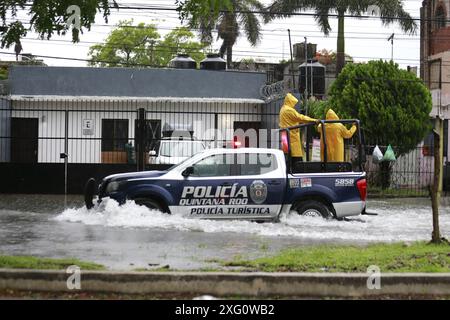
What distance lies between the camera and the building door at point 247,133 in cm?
2579

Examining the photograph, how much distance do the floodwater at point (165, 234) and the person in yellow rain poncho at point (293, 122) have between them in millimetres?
1863

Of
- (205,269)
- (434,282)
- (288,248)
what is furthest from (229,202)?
(434,282)

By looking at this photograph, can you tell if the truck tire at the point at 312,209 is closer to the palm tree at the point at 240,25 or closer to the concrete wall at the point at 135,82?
the concrete wall at the point at 135,82

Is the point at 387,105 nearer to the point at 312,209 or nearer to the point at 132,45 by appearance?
the point at 312,209

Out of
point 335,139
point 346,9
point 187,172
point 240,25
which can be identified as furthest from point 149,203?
point 240,25

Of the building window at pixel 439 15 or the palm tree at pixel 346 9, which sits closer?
the palm tree at pixel 346 9

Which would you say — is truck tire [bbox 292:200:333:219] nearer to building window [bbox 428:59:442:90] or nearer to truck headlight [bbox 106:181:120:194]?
truck headlight [bbox 106:181:120:194]

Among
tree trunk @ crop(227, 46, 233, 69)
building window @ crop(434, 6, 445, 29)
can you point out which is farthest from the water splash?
tree trunk @ crop(227, 46, 233, 69)

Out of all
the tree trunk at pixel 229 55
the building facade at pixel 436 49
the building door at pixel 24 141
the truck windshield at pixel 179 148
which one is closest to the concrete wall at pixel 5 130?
the building door at pixel 24 141

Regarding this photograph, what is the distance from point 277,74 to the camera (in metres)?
42.9

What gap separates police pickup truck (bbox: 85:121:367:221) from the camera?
43.4ft

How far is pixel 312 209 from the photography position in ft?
44.1

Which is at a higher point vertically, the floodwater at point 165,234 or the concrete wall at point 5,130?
the concrete wall at point 5,130

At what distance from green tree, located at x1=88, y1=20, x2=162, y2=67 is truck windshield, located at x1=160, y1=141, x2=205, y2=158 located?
132 ft
